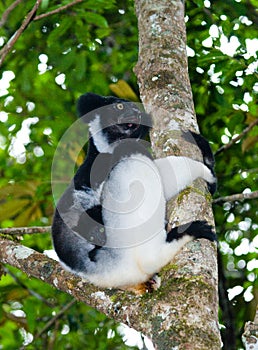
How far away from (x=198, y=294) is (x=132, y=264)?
3.17 ft

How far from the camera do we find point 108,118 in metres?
3.75

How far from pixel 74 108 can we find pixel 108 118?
5.68ft

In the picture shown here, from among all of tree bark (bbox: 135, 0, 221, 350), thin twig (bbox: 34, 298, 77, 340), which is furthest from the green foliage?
tree bark (bbox: 135, 0, 221, 350)

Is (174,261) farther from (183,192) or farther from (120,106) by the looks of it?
(120,106)

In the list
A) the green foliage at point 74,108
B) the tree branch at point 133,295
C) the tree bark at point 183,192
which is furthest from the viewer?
the green foliage at point 74,108

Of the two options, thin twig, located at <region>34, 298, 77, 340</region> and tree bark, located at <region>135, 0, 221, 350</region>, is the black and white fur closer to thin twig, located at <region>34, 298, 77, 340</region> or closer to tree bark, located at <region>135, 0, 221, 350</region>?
tree bark, located at <region>135, 0, 221, 350</region>

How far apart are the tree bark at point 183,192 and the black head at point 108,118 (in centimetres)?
32

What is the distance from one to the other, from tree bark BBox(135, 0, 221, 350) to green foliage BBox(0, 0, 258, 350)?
0.89 meters

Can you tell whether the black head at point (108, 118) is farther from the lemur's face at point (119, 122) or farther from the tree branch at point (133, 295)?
the tree branch at point (133, 295)

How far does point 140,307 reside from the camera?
2338 mm

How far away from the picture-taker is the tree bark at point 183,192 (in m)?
1.99

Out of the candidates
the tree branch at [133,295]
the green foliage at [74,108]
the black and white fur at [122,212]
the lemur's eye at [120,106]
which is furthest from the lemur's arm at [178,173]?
the green foliage at [74,108]

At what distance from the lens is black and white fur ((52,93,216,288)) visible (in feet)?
9.77

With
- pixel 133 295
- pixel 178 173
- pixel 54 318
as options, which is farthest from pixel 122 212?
pixel 54 318
